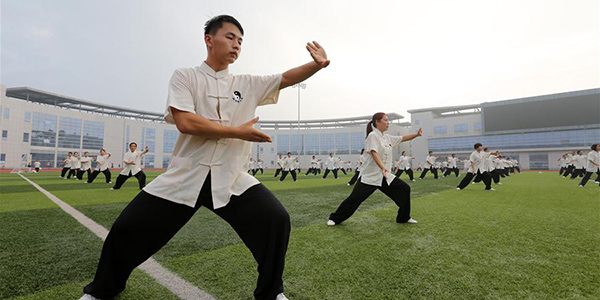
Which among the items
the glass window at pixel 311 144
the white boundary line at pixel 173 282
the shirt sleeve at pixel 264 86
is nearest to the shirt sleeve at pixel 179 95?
the shirt sleeve at pixel 264 86

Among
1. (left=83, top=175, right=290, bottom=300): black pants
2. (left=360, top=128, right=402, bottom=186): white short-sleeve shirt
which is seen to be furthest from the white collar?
(left=360, top=128, right=402, bottom=186): white short-sleeve shirt

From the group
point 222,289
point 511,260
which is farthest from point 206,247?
point 511,260

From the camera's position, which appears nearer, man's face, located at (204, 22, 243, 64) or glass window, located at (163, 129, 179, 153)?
man's face, located at (204, 22, 243, 64)

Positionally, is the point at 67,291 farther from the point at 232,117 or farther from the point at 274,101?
the point at 274,101

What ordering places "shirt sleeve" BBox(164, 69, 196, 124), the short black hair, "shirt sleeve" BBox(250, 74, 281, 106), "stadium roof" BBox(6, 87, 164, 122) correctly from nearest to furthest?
"shirt sleeve" BBox(164, 69, 196, 124) → the short black hair → "shirt sleeve" BBox(250, 74, 281, 106) → "stadium roof" BBox(6, 87, 164, 122)

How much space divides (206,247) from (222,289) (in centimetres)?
120

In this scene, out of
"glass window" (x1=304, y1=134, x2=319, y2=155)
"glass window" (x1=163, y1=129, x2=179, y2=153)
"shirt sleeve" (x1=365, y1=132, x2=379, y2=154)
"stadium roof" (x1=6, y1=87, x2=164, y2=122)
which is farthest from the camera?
"glass window" (x1=304, y1=134, x2=319, y2=155)

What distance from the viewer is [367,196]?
14.3 ft

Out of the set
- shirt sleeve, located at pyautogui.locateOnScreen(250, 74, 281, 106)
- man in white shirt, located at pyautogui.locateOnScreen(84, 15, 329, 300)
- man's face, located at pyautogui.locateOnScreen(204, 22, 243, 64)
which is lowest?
man in white shirt, located at pyautogui.locateOnScreen(84, 15, 329, 300)

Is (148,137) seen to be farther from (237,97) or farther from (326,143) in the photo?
(237,97)

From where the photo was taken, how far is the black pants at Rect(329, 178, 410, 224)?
173 inches

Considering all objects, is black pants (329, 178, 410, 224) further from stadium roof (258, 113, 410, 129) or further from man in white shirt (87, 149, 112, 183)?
stadium roof (258, 113, 410, 129)

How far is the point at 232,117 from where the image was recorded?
1.95 meters

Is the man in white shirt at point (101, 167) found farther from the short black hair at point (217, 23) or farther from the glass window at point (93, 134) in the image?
the glass window at point (93, 134)
